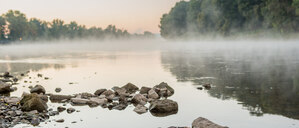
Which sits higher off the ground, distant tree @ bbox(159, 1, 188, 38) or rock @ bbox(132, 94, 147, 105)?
distant tree @ bbox(159, 1, 188, 38)

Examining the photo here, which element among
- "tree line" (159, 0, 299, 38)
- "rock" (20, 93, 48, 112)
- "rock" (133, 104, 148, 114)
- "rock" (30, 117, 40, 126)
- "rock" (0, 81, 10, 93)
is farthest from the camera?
"tree line" (159, 0, 299, 38)

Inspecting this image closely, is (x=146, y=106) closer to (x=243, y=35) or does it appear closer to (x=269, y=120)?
(x=269, y=120)

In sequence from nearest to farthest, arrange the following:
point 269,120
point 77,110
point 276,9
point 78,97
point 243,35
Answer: point 269,120 → point 77,110 → point 78,97 → point 276,9 → point 243,35

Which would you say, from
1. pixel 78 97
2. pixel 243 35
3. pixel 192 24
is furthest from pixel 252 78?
pixel 192 24

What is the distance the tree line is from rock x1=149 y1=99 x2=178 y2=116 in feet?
238

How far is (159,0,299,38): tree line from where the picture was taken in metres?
85.6

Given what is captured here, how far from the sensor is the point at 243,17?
121000 millimetres

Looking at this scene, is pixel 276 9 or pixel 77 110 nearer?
pixel 77 110

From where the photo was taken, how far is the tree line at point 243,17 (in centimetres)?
8562

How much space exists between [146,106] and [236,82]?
10.1m

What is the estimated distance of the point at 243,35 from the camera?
4589 inches

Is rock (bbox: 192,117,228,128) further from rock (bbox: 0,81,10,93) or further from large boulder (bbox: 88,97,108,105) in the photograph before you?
rock (bbox: 0,81,10,93)

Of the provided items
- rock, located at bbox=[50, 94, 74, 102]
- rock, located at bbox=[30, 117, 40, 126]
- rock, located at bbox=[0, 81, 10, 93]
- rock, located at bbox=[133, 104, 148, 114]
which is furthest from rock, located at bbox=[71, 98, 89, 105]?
rock, located at bbox=[0, 81, 10, 93]

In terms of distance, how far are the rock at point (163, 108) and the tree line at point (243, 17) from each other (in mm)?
72485
